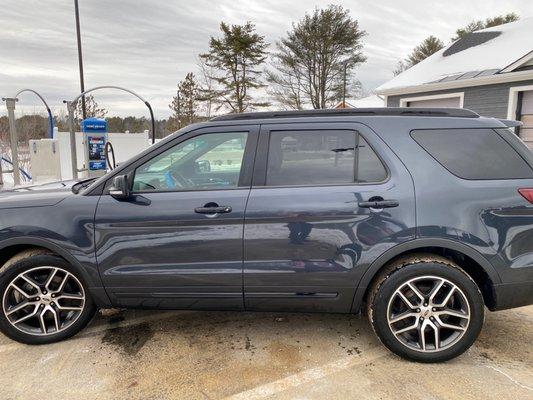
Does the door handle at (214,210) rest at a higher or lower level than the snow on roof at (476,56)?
lower

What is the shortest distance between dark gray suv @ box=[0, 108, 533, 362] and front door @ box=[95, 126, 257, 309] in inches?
0.4

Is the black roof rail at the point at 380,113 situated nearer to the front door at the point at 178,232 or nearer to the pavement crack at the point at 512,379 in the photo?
the front door at the point at 178,232

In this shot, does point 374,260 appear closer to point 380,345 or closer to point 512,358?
point 380,345

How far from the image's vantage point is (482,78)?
1062 cm

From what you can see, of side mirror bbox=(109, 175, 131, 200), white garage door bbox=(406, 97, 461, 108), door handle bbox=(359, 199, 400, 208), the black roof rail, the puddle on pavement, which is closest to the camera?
door handle bbox=(359, 199, 400, 208)

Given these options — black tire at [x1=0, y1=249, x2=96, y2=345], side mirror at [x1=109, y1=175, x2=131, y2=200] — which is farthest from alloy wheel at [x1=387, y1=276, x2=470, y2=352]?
black tire at [x1=0, y1=249, x2=96, y2=345]

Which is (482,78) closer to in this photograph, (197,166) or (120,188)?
(197,166)

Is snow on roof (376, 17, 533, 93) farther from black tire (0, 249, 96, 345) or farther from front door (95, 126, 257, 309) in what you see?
black tire (0, 249, 96, 345)

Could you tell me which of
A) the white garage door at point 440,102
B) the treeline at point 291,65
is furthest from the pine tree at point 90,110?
the white garage door at point 440,102

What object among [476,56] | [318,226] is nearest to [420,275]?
[318,226]

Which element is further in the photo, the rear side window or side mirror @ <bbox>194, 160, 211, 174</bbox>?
side mirror @ <bbox>194, 160, 211, 174</bbox>

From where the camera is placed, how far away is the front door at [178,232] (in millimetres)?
2848

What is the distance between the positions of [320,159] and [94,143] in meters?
9.62

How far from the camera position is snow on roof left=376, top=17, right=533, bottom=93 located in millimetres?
11102
